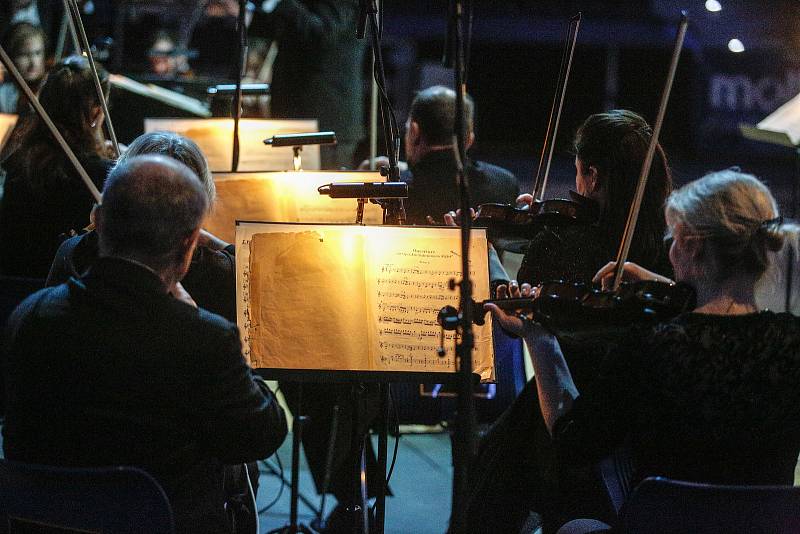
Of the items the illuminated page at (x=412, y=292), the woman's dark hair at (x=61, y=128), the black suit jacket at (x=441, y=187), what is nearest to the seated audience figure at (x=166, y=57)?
the woman's dark hair at (x=61, y=128)

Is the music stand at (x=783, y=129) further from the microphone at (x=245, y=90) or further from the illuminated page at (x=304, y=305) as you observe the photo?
the illuminated page at (x=304, y=305)

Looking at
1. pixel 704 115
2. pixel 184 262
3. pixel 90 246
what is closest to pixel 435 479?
pixel 90 246

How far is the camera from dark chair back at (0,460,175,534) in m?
1.41

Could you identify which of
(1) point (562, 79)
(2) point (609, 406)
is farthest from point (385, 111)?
(2) point (609, 406)

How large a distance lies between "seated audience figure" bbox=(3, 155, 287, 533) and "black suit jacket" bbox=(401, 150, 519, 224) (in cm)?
172

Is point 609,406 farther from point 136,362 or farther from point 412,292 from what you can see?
point 136,362

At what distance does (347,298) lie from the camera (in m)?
2.03

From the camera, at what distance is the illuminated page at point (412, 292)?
2.01 meters

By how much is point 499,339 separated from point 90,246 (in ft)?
4.36

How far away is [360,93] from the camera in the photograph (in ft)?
15.0

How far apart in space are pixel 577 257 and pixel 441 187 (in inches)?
42.4

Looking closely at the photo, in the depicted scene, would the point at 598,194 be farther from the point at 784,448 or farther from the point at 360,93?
the point at 360,93

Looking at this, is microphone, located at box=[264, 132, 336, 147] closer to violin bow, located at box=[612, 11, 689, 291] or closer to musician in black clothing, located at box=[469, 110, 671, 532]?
musician in black clothing, located at box=[469, 110, 671, 532]

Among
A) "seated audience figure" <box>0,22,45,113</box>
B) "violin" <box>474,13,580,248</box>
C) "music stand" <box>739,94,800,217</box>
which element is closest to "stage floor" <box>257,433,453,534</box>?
"violin" <box>474,13,580,248</box>
